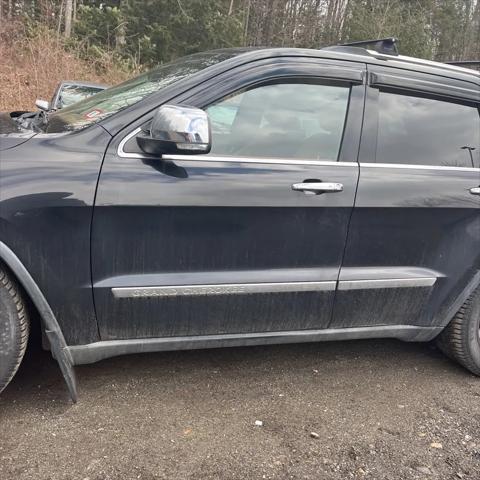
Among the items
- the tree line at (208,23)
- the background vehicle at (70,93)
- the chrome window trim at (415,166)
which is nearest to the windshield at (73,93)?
the background vehicle at (70,93)

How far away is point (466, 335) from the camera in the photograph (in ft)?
10.8

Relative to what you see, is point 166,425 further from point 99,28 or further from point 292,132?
point 99,28

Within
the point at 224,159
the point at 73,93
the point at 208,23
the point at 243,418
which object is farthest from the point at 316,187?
the point at 208,23

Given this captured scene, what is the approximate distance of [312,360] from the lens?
345cm

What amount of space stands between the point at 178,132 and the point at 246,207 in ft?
1.67

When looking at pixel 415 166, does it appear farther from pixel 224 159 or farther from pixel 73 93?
pixel 73 93

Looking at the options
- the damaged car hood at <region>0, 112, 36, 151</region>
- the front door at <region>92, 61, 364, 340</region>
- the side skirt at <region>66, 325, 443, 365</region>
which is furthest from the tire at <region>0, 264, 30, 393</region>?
the damaged car hood at <region>0, 112, 36, 151</region>

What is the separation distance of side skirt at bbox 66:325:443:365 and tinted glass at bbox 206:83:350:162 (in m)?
0.92

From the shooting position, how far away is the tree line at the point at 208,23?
1543 centimetres

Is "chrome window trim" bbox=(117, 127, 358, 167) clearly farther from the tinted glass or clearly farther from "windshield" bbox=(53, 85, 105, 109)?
"windshield" bbox=(53, 85, 105, 109)

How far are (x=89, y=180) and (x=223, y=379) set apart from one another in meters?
1.40

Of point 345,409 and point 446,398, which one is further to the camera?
point 446,398

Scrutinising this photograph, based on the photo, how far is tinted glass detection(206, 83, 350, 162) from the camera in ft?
8.75

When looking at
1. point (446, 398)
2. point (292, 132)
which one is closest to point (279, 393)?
point (446, 398)
